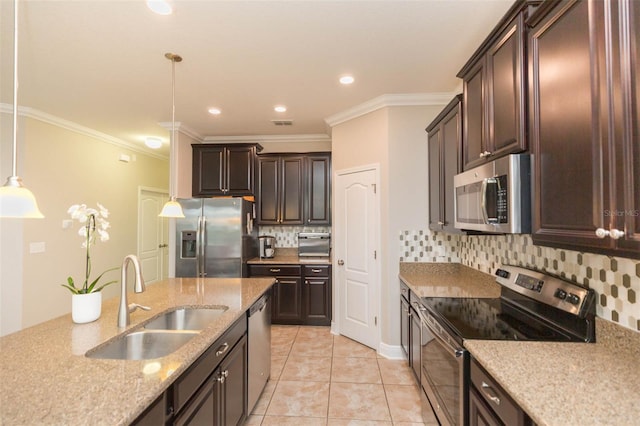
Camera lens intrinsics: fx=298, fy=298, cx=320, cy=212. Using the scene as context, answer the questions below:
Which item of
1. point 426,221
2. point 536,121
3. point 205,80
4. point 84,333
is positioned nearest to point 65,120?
→ point 205,80

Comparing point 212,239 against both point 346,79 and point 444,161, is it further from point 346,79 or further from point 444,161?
point 444,161

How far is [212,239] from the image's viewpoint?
395 cm

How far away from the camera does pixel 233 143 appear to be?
4.48 metres

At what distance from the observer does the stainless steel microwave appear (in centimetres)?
140

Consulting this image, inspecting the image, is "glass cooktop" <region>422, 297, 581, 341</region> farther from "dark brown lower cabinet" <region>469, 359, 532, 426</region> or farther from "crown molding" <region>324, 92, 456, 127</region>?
"crown molding" <region>324, 92, 456, 127</region>

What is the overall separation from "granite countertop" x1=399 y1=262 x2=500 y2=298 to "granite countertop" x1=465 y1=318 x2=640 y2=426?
936 millimetres

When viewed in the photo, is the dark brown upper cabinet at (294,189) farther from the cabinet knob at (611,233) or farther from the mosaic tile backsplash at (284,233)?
the cabinet knob at (611,233)

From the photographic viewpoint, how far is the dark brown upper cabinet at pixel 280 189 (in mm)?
4430

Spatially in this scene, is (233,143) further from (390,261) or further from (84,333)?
(84,333)

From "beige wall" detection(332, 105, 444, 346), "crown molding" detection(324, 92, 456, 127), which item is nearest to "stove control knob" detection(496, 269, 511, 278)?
"beige wall" detection(332, 105, 444, 346)

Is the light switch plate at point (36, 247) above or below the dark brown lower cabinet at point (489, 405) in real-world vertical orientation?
above

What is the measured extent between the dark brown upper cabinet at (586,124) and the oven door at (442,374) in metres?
0.70

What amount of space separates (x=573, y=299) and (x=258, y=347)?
6.48 feet

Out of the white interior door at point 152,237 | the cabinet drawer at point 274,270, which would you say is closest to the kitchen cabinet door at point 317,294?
the cabinet drawer at point 274,270
